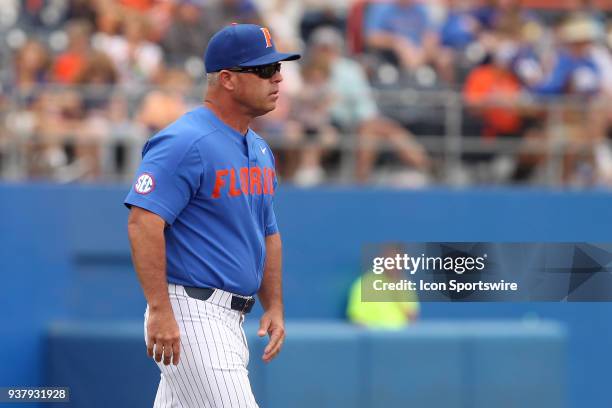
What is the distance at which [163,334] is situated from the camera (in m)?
3.29

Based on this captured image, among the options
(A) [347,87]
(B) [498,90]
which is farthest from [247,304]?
(B) [498,90]

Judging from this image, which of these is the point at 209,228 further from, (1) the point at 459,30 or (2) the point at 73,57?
(1) the point at 459,30

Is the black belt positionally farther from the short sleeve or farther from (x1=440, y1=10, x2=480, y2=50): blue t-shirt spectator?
(x1=440, y1=10, x2=480, y2=50): blue t-shirt spectator

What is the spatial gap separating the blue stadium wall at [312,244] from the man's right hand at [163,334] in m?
2.51

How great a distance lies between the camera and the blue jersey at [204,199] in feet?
11.0

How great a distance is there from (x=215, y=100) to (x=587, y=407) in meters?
3.72

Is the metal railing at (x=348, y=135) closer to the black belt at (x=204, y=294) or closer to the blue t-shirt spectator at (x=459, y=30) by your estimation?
the blue t-shirt spectator at (x=459, y=30)

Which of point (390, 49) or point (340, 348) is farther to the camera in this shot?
point (390, 49)

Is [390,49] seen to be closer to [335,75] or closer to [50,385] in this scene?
[335,75]

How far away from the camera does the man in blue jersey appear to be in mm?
3318

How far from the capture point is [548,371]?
19.4ft

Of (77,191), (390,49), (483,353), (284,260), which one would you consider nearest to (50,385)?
(77,191)

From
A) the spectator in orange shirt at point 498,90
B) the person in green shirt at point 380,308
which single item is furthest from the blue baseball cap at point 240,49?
the spectator in orange shirt at point 498,90

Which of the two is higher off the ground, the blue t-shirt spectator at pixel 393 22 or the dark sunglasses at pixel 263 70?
the blue t-shirt spectator at pixel 393 22
